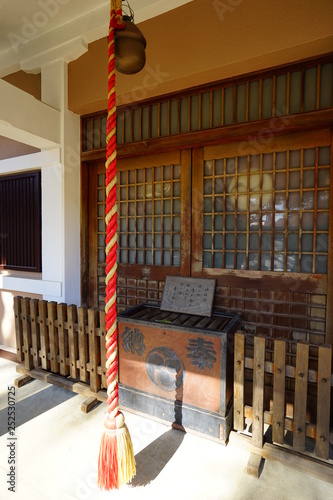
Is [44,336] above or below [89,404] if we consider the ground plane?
above

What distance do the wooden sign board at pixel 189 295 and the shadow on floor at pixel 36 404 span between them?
141 cm

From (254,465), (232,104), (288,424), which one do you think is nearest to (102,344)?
(254,465)

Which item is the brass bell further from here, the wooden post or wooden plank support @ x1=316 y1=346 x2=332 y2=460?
wooden plank support @ x1=316 y1=346 x2=332 y2=460

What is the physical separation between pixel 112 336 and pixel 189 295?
1.57 meters

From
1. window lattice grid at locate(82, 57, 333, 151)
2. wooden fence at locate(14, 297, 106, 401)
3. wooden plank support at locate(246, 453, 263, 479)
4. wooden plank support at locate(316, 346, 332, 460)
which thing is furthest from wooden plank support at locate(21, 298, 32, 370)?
wooden plank support at locate(316, 346, 332, 460)

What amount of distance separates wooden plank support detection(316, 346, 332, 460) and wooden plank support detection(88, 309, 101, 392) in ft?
6.57

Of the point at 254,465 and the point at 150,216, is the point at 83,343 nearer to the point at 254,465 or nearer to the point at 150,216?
the point at 150,216

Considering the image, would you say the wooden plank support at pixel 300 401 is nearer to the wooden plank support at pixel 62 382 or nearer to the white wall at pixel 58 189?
the wooden plank support at pixel 62 382

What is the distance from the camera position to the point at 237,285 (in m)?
2.88

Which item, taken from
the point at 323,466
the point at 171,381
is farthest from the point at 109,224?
the point at 323,466

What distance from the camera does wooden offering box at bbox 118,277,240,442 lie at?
2232 millimetres

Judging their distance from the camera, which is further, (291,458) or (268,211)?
(268,211)

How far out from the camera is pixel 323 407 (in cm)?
199

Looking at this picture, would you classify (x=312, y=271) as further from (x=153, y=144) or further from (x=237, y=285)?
(x=153, y=144)
